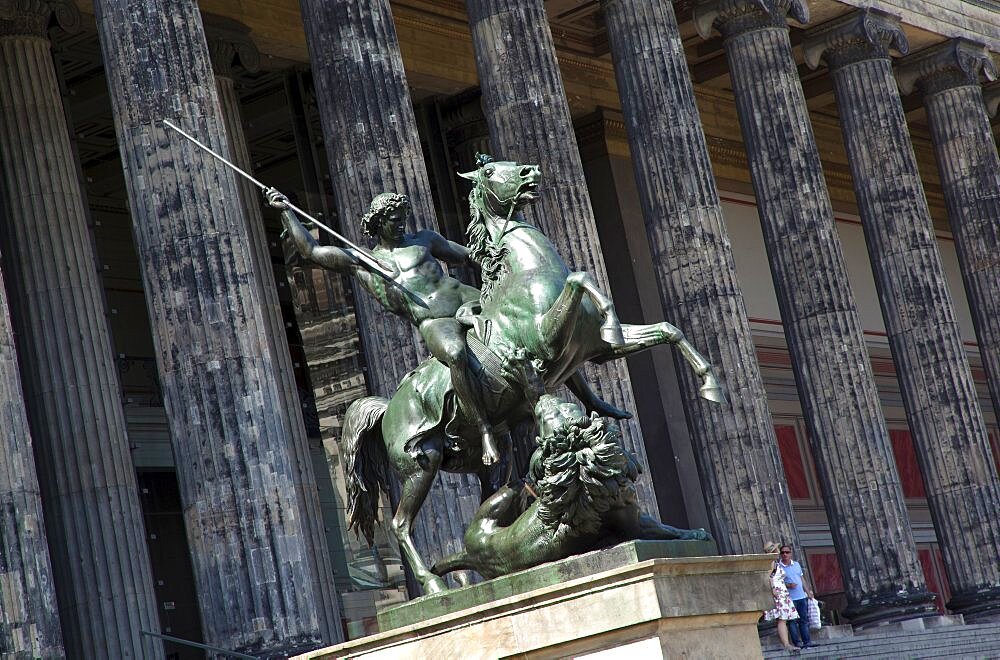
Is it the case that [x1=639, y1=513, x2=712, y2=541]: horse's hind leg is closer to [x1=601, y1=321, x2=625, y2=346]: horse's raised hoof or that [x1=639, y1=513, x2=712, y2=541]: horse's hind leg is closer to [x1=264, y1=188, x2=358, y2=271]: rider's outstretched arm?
[x1=601, y1=321, x2=625, y2=346]: horse's raised hoof

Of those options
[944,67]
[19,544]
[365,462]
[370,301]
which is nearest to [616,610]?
[365,462]

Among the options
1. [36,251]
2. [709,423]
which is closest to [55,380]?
[36,251]

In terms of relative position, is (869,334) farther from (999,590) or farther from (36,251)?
(36,251)

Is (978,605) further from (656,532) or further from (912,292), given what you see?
(656,532)

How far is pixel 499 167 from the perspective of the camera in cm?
948

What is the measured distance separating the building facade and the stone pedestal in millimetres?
6735

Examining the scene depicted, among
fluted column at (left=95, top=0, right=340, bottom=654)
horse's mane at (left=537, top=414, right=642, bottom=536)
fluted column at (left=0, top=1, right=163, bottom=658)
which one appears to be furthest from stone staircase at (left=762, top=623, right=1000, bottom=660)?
horse's mane at (left=537, top=414, right=642, bottom=536)

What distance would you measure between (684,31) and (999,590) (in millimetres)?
10676

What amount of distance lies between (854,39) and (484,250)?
59.5 ft

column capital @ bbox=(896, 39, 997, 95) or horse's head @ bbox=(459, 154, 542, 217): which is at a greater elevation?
column capital @ bbox=(896, 39, 997, 95)

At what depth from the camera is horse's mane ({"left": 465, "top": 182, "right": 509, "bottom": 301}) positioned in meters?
9.34

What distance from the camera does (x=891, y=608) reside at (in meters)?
22.1

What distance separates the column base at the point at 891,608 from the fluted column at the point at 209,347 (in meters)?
9.64

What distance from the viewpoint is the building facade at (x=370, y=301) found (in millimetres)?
15133
